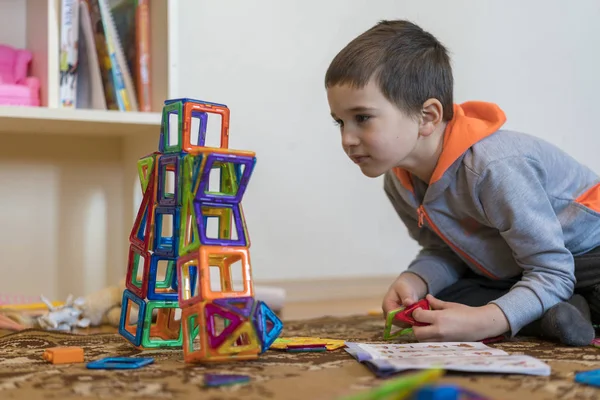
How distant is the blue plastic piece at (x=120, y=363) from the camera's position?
2.85 feet

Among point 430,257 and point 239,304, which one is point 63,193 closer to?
point 430,257

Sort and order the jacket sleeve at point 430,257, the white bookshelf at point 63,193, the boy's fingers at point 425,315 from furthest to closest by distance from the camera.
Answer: the white bookshelf at point 63,193
the jacket sleeve at point 430,257
the boy's fingers at point 425,315

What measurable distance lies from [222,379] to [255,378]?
45 mm

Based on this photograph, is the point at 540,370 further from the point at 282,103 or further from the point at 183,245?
the point at 282,103

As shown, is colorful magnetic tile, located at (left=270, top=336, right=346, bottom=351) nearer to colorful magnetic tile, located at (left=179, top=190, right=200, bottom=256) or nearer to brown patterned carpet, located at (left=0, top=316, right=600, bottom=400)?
brown patterned carpet, located at (left=0, top=316, right=600, bottom=400)

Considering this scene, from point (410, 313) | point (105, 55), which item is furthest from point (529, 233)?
point (105, 55)

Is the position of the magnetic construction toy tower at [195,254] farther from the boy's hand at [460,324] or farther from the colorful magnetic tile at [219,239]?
the boy's hand at [460,324]

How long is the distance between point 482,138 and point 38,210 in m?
1.04

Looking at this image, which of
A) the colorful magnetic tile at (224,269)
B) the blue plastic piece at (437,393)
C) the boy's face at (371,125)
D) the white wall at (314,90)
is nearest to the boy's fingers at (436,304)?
the boy's face at (371,125)

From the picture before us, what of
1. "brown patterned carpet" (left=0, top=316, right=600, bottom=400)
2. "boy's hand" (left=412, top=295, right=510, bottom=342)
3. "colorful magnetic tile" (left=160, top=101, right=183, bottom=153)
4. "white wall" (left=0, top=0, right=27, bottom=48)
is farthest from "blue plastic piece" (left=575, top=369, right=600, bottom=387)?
"white wall" (left=0, top=0, right=27, bottom=48)

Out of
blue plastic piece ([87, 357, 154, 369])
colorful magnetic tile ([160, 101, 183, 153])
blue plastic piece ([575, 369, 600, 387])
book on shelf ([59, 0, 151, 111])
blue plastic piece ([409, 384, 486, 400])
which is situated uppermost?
book on shelf ([59, 0, 151, 111])

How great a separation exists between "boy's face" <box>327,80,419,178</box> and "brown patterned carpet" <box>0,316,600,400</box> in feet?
1.08

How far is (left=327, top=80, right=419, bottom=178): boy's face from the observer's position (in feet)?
3.75

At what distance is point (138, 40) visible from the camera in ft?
5.10
